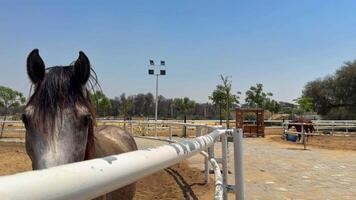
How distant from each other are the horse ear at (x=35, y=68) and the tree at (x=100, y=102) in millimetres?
481

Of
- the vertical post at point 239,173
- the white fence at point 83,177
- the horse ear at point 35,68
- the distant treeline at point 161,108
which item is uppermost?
the distant treeline at point 161,108

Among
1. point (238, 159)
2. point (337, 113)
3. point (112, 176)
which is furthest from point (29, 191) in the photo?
point (337, 113)

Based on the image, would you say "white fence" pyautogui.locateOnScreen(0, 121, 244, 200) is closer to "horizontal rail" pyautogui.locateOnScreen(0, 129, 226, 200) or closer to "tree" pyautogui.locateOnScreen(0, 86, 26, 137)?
"horizontal rail" pyautogui.locateOnScreen(0, 129, 226, 200)

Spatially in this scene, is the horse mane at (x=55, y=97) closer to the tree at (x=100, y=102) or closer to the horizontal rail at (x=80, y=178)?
the tree at (x=100, y=102)

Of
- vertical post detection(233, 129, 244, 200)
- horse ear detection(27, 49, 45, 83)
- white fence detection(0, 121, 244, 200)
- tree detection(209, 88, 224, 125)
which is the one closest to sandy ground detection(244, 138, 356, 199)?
vertical post detection(233, 129, 244, 200)

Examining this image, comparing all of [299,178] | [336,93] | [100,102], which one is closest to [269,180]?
[299,178]

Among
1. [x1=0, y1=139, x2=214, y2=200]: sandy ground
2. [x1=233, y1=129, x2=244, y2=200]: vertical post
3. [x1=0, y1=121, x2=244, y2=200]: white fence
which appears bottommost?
[x1=0, y1=139, x2=214, y2=200]: sandy ground

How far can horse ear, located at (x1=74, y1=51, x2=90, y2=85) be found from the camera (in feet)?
8.55

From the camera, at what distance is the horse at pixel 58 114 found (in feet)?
7.14

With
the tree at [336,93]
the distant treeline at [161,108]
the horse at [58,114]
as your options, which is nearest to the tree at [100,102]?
the horse at [58,114]

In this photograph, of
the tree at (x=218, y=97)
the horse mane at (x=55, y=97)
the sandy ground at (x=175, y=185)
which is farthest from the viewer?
the tree at (x=218, y=97)

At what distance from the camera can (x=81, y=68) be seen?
262 centimetres

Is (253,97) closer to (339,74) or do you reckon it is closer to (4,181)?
(339,74)

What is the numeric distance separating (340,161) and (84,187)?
488 inches
